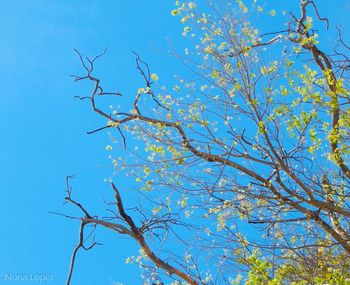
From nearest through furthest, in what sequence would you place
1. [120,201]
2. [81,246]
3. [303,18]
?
[81,246], [120,201], [303,18]

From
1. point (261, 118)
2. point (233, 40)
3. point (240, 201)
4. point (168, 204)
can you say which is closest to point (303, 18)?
point (233, 40)

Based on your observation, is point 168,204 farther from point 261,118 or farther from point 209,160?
point 261,118

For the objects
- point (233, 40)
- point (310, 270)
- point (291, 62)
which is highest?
point (233, 40)

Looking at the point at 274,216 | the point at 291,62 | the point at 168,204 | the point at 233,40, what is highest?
the point at 233,40

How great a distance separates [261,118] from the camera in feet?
19.8

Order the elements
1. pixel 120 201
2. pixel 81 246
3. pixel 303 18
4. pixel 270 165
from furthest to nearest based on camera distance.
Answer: pixel 303 18 < pixel 270 165 < pixel 120 201 < pixel 81 246

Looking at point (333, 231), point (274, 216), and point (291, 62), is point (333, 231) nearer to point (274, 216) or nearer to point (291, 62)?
point (274, 216)

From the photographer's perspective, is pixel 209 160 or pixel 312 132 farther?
pixel 209 160

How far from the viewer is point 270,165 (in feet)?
20.5

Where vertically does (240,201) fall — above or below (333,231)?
above

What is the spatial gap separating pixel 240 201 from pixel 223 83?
1.52m

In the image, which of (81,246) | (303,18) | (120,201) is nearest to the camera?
(81,246)

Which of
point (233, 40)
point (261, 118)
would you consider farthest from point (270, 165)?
point (233, 40)

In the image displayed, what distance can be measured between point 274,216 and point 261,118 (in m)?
1.32
